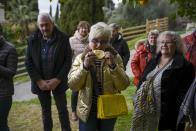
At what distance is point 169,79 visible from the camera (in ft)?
16.3

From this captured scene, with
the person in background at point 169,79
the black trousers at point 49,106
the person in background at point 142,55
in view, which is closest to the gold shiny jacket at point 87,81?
the person in background at point 169,79

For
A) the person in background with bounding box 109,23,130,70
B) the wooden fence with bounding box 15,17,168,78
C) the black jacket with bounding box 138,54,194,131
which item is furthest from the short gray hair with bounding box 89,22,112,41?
the wooden fence with bounding box 15,17,168,78

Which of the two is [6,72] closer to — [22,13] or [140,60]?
[140,60]

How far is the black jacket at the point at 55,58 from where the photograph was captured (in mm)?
6441

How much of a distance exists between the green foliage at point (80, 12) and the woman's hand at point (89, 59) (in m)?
18.6

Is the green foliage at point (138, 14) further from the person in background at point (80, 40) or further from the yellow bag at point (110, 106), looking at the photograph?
the yellow bag at point (110, 106)

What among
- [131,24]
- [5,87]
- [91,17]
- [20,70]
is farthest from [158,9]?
[5,87]

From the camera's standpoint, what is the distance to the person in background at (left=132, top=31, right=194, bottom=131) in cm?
496

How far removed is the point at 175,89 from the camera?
197 inches

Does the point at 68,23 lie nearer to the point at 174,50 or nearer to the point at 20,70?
the point at 20,70

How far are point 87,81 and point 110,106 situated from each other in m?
0.39

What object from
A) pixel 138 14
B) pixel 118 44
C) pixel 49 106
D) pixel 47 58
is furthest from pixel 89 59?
pixel 138 14

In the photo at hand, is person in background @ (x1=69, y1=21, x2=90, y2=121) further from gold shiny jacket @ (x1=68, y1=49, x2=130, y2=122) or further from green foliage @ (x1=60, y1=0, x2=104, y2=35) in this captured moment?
green foliage @ (x1=60, y1=0, x2=104, y2=35)

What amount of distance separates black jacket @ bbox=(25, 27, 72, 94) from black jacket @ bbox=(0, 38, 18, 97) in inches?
24.1
